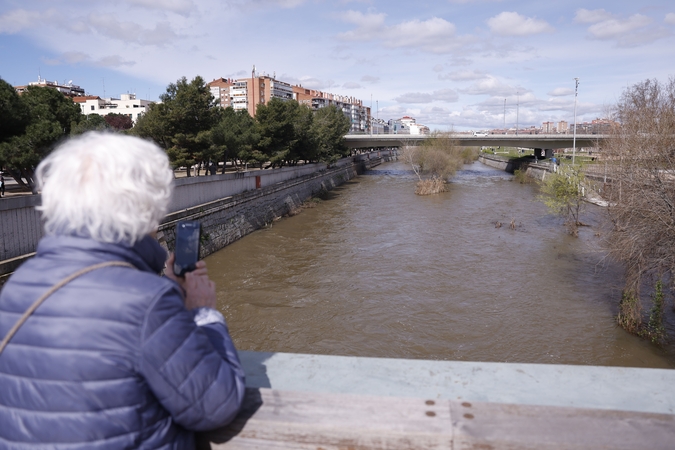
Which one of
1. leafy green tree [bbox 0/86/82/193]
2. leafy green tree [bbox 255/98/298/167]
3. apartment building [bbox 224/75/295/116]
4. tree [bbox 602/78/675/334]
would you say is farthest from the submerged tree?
apartment building [bbox 224/75/295/116]

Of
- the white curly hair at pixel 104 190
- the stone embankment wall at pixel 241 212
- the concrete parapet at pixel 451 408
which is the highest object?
the white curly hair at pixel 104 190

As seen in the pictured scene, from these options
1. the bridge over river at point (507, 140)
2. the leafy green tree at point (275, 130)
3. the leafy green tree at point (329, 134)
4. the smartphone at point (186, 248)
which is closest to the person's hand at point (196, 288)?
the smartphone at point (186, 248)

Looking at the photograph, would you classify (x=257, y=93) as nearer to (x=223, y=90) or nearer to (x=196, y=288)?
(x=223, y=90)

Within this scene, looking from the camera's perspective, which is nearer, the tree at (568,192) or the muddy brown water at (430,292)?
the muddy brown water at (430,292)

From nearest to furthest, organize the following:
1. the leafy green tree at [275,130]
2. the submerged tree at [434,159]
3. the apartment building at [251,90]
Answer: the leafy green tree at [275,130]
the submerged tree at [434,159]
the apartment building at [251,90]

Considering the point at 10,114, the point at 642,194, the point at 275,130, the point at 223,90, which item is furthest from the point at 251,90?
the point at 642,194

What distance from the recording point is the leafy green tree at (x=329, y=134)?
38.1 meters

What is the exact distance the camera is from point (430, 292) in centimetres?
1296

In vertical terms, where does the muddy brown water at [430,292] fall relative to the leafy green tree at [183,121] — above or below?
below

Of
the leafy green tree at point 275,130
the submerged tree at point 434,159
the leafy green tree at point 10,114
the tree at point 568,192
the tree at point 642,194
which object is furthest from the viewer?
the submerged tree at point 434,159

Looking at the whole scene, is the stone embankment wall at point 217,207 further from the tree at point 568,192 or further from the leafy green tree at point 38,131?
the tree at point 568,192

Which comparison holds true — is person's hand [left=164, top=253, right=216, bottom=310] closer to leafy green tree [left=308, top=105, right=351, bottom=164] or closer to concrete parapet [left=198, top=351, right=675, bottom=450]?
concrete parapet [left=198, top=351, right=675, bottom=450]

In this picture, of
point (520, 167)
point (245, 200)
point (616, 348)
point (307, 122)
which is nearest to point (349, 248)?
point (245, 200)

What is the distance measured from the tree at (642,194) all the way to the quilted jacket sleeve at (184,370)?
31.6 ft
